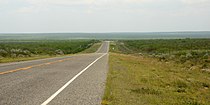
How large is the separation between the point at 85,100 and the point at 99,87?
→ 2333mm

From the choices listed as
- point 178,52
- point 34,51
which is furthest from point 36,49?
point 178,52

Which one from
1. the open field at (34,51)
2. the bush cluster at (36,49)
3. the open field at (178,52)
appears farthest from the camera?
the bush cluster at (36,49)

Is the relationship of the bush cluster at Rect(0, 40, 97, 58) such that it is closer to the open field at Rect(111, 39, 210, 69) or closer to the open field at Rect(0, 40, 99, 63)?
the open field at Rect(0, 40, 99, 63)

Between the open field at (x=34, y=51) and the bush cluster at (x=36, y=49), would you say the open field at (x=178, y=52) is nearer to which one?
the open field at (x=34, y=51)

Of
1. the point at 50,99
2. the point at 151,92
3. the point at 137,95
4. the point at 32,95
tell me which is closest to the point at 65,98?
the point at 50,99

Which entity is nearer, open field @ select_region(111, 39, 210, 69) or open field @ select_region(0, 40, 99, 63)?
open field @ select_region(111, 39, 210, 69)

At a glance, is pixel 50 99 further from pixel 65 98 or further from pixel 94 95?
pixel 94 95

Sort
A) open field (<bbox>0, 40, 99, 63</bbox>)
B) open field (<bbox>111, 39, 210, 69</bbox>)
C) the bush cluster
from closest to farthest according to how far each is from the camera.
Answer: open field (<bbox>111, 39, 210, 69</bbox>), open field (<bbox>0, 40, 99, 63</bbox>), the bush cluster

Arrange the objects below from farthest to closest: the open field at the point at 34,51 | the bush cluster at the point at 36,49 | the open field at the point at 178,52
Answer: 1. the bush cluster at the point at 36,49
2. the open field at the point at 34,51
3. the open field at the point at 178,52

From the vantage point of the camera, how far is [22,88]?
9102 millimetres

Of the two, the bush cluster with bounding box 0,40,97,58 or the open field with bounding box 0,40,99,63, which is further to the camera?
the bush cluster with bounding box 0,40,97,58

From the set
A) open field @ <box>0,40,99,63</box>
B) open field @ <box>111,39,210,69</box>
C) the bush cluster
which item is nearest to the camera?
open field @ <box>111,39,210,69</box>

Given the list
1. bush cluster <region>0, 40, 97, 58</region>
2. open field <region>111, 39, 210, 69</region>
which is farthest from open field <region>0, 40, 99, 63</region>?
open field <region>111, 39, 210, 69</region>

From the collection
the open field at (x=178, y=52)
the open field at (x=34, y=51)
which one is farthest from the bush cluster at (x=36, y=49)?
the open field at (x=178, y=52)
